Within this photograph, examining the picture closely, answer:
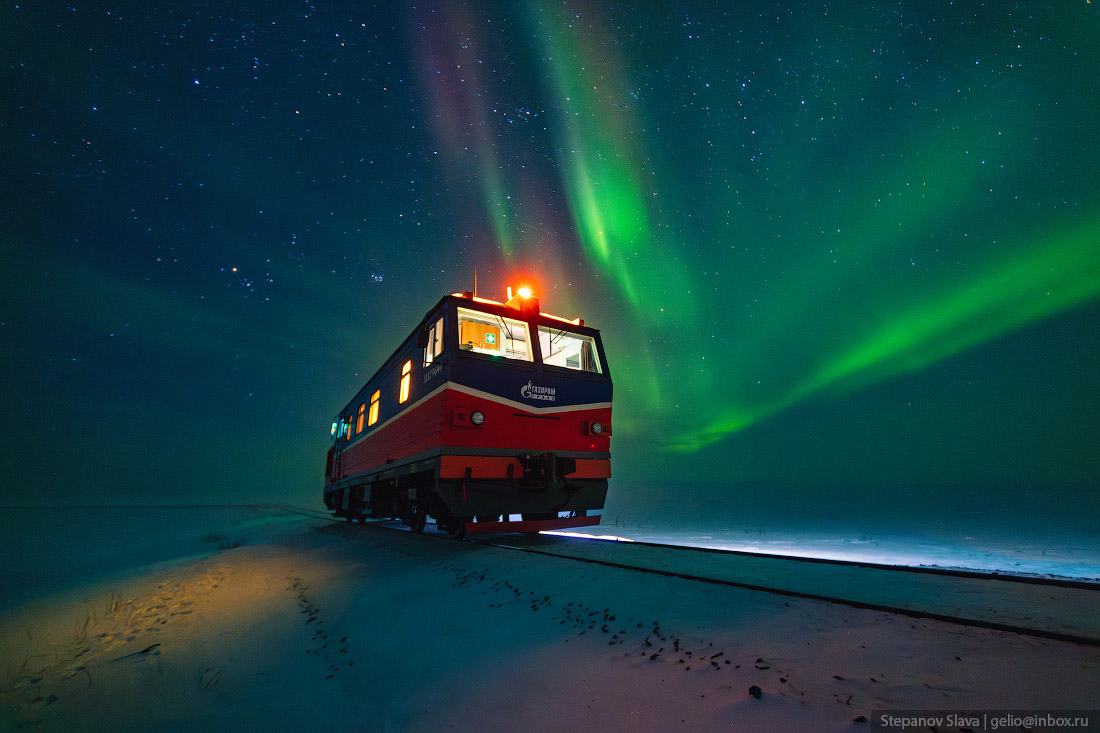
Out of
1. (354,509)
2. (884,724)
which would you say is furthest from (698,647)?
(354,509)

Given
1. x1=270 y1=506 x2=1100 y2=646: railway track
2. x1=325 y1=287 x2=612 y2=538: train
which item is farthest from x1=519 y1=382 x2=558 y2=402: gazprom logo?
x1=270 y1=506 x2=1100 y2=646: railway track

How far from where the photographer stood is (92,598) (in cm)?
660

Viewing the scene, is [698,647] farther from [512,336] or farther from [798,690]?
[512,336]

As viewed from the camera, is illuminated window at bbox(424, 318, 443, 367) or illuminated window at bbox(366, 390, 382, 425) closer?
illuminated window at bbox(424, 318, 443, 367)

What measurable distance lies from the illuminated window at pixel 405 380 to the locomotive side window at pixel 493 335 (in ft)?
6.78

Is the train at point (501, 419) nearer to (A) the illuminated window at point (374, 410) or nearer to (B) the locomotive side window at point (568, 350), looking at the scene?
(B) the locomotive side window at point (568, 350)

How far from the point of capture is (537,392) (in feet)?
26.1

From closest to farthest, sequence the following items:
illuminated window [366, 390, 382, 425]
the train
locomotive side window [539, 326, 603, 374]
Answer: the train < locomotive side window [539, 326, 603, 374] < illuminated window [366, 390, 382, 425]

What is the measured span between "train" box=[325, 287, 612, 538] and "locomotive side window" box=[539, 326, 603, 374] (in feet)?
0.07

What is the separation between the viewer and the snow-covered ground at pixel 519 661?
205cm

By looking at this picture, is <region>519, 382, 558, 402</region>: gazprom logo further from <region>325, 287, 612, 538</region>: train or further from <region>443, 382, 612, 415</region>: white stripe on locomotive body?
<region>443, 382, 612, 415</region>: white stripe on locomotive body

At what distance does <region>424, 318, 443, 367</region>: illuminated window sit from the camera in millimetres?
7880

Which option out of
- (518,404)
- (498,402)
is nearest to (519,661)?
(498,402)

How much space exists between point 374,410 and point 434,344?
518 centimetres
